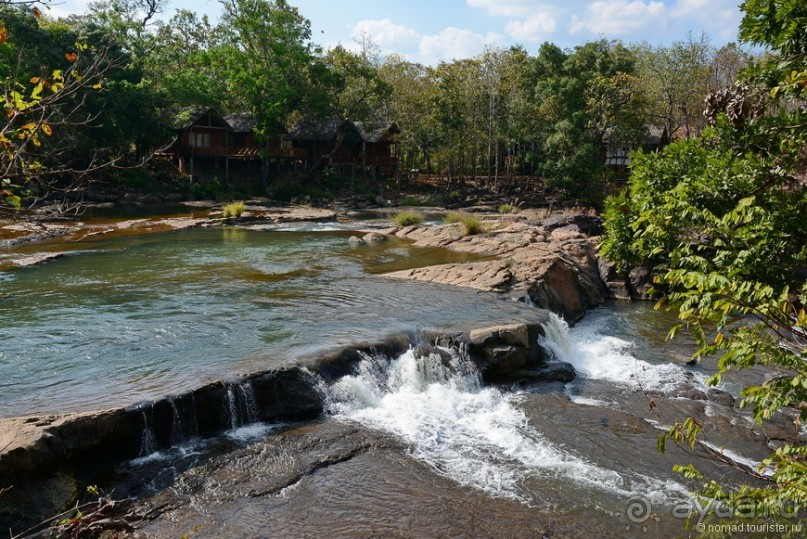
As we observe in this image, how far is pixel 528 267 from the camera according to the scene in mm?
17656

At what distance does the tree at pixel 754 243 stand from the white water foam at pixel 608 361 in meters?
5.34

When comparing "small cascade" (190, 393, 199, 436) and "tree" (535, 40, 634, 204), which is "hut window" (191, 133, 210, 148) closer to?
"tree" (535, 40, 634, 204)

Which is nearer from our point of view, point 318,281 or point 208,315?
point 208,315

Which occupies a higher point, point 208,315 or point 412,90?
point 412,90

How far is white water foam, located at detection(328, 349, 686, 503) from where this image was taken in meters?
8.66

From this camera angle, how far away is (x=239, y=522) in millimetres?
7453

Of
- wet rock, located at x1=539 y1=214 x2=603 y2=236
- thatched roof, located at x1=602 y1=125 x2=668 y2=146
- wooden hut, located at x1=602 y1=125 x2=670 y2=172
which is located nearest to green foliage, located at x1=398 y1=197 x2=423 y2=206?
wooden hut, located at x1=602 y1=125 x2=670 y2=172

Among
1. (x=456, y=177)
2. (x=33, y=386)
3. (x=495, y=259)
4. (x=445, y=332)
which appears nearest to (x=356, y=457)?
(x=445, y=332)

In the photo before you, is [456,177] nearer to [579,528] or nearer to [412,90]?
[412,90]

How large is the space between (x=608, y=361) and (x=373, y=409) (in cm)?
611

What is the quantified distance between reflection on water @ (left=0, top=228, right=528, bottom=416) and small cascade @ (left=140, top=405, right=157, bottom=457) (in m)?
0.44

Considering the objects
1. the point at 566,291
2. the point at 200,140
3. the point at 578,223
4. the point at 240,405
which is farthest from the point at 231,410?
the point at 200,140

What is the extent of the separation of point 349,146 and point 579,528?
42752 millimetres

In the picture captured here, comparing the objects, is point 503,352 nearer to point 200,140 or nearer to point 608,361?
point 608,361
